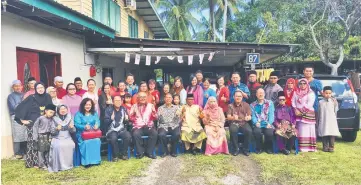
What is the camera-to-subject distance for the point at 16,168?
5.37 m

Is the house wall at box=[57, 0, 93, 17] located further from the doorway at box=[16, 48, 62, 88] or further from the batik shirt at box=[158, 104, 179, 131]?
the batik shirt at box=[158, 104, 179, 131]

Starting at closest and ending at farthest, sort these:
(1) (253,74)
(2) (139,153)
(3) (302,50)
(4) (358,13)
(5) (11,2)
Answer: (5) (11,2) < (2) (139,153) < (1) (253,74) < (4) (358,13) < (3) (302,50)

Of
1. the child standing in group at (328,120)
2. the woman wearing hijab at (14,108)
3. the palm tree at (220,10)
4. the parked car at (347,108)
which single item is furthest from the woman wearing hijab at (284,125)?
the palm tree at (220,10)

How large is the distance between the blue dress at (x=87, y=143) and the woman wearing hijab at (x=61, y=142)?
0.38 ft

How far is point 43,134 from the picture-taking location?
209 inches

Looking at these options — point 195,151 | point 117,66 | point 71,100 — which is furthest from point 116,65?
point 195,151

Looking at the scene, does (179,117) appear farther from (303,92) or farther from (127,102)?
(303,92)

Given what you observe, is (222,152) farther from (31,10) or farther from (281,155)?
(31,10)

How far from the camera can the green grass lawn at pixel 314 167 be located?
4691 millimetres

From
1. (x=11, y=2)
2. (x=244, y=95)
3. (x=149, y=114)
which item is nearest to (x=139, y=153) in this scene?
(x=149, y=114)

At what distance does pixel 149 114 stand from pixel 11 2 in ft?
9.95

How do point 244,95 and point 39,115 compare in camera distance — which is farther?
point 244,95

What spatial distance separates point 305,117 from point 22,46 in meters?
5.79

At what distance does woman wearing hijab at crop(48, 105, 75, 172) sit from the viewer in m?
5.28
